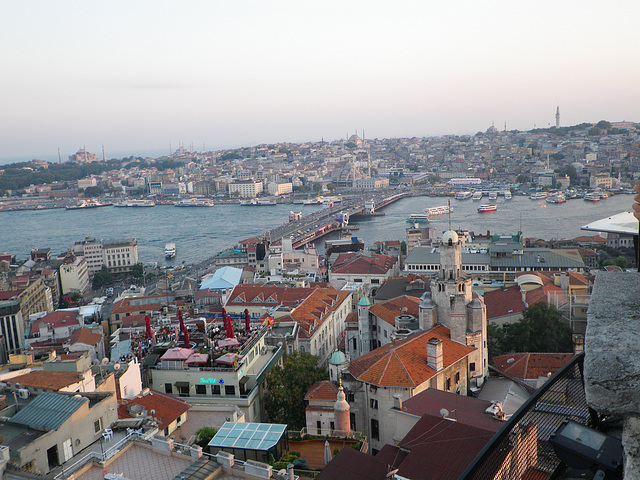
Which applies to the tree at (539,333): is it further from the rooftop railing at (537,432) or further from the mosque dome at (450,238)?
the rooftop railing at (537,432)

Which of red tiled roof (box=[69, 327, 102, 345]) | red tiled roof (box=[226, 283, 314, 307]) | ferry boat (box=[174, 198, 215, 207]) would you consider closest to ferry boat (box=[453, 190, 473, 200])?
ferry boat (box=[174, 198, 215, 207])

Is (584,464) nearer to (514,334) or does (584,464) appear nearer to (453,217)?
(514,334)

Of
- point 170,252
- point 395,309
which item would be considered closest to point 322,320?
point 395,309

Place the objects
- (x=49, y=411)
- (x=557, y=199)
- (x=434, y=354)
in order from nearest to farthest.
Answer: (x=49, y=411)
(x=434, y=354)
(x=557, y=199)

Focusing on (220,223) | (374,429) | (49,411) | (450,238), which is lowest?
(220,223)

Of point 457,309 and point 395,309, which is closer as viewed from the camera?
point 457,309

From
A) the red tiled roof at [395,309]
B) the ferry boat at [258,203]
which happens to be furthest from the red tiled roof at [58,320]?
the ferry boat at [258,203]

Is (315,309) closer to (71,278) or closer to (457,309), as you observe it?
(457,309)

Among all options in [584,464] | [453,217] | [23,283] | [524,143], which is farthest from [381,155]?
[584,464]

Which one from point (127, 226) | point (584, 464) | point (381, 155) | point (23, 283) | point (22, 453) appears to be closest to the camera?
point (584, 464)
